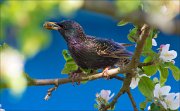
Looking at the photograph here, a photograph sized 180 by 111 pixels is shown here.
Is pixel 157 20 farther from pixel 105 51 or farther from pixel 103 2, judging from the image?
pixel 105 51

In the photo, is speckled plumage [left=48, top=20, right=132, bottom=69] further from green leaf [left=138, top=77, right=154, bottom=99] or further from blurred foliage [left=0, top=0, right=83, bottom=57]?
blurred foliage [left=0, top=0, right=83, bottom=57]

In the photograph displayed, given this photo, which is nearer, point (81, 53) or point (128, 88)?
point (128, 88)

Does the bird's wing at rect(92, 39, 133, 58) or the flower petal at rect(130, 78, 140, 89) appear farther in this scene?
the bird's wing at rect(92, 39, 133, 58)

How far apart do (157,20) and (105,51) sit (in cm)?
103

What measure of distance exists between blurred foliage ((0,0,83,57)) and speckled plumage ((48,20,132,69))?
1016 mm

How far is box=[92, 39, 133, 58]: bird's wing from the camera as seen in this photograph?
1542 mm

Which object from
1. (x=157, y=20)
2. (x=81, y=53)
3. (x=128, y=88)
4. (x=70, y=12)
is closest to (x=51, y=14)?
(x=70, y=12)

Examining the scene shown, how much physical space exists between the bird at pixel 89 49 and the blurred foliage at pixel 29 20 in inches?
39.2

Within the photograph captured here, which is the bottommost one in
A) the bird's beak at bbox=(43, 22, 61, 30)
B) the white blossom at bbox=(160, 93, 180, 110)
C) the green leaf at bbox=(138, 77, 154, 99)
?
the white blossom at bbox=(160, 93, 180, 110)

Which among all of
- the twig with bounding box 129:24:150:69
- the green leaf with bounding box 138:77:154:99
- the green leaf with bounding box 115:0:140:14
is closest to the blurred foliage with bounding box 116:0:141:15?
the green leaf with bounding box 115:0:140:14

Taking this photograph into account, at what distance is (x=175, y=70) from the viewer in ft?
4.59

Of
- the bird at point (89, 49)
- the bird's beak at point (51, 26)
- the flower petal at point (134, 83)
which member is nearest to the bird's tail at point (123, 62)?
the bird at point (89, 49)

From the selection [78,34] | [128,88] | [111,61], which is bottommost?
[128,88]

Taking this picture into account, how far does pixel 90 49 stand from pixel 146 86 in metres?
0.28
